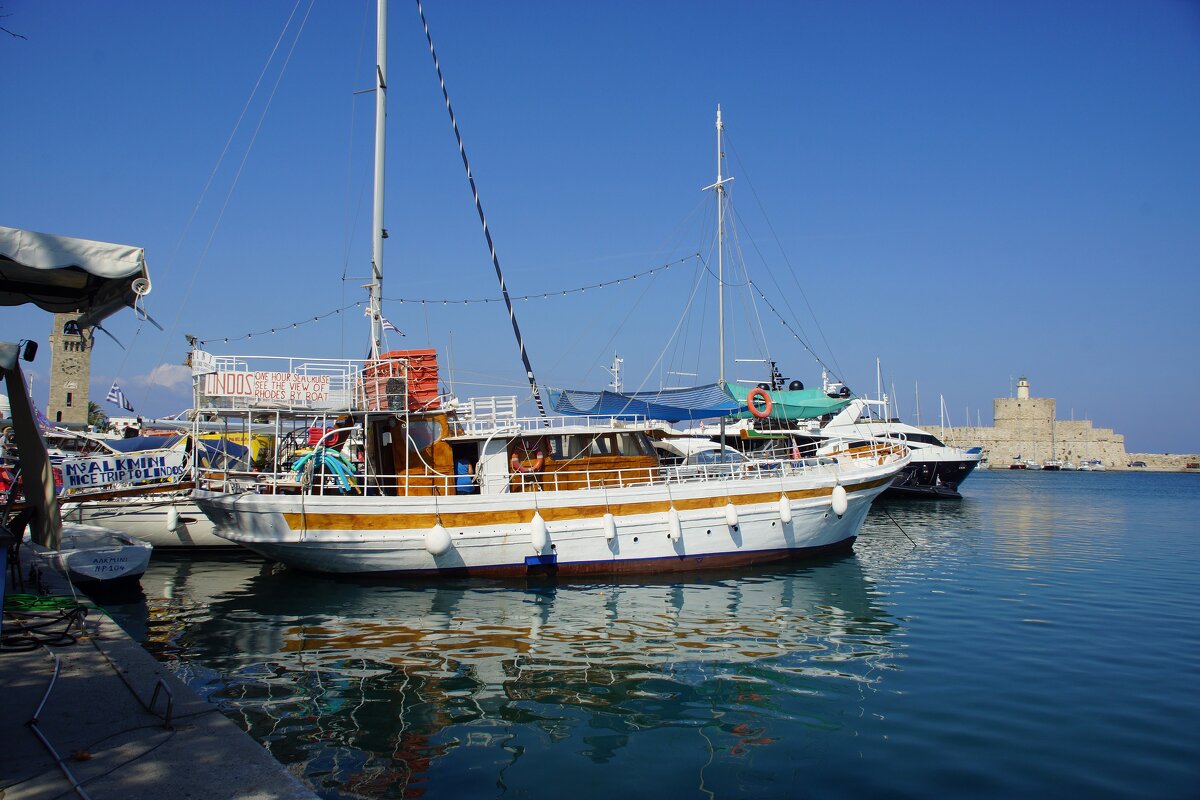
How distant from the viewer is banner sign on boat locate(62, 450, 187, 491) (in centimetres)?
1639

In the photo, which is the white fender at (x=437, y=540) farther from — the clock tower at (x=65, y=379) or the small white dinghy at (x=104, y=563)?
the clock tower at (x=65, y=379)

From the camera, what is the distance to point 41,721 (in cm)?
527

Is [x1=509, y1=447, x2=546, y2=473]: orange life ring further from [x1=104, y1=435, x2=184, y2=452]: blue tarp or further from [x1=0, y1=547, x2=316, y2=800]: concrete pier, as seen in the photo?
[x1=104, y1=435, x2=184, y2=452]: blue tarp

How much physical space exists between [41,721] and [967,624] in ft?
39.0

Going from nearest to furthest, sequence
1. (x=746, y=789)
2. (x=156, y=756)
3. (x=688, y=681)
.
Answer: (x=156, y=756) → (x=746, y=789) → (x=688, y=681)

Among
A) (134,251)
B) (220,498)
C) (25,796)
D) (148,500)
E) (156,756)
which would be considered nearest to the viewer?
(25,796)

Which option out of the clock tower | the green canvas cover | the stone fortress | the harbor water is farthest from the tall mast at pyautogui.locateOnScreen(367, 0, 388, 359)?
the stone fortress

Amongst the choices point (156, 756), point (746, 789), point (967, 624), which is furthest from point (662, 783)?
point (967, 624)

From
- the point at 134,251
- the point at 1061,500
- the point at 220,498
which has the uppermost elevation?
the point at 134,251

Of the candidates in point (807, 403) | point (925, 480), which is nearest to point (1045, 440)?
point (925, 480)

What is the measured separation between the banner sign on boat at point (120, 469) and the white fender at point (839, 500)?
15.1 metres

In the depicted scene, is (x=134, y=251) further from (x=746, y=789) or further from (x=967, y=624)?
(x=967, y=624)

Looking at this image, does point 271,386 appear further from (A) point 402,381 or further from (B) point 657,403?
(B) point 657,403

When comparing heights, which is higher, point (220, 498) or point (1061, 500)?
point (220, 498)
